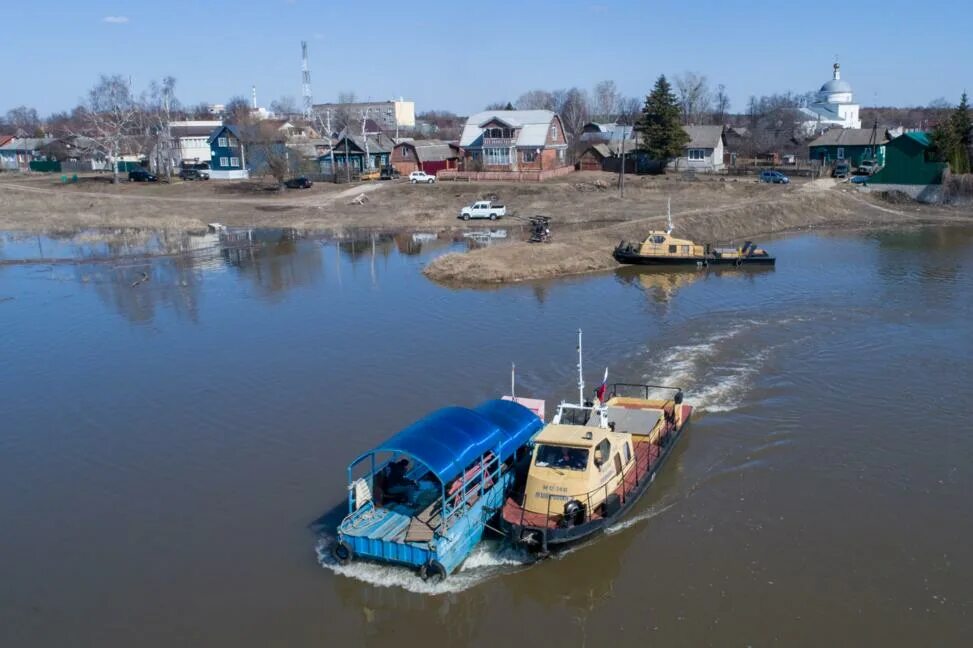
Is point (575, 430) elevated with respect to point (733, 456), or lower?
elevated

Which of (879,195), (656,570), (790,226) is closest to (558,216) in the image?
(790,226)

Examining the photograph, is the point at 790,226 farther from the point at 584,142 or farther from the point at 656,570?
the point at 656,570

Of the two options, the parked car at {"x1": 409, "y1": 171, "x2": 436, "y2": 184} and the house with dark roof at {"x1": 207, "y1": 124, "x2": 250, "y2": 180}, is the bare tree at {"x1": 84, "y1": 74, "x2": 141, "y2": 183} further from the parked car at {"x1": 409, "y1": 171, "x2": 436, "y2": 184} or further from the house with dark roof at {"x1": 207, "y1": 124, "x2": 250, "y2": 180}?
the parked car at {"x1": 409, "y1": 171, "x2": 436, "y2": 184}

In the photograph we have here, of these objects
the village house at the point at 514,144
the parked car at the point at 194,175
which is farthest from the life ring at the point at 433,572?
the parked car at the point at 194,175

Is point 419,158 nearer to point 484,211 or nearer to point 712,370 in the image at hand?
point 484,211

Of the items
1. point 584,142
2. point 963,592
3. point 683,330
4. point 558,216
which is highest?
point 584,142

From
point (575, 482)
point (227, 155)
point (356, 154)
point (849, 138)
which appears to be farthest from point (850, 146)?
point (575, 482)
